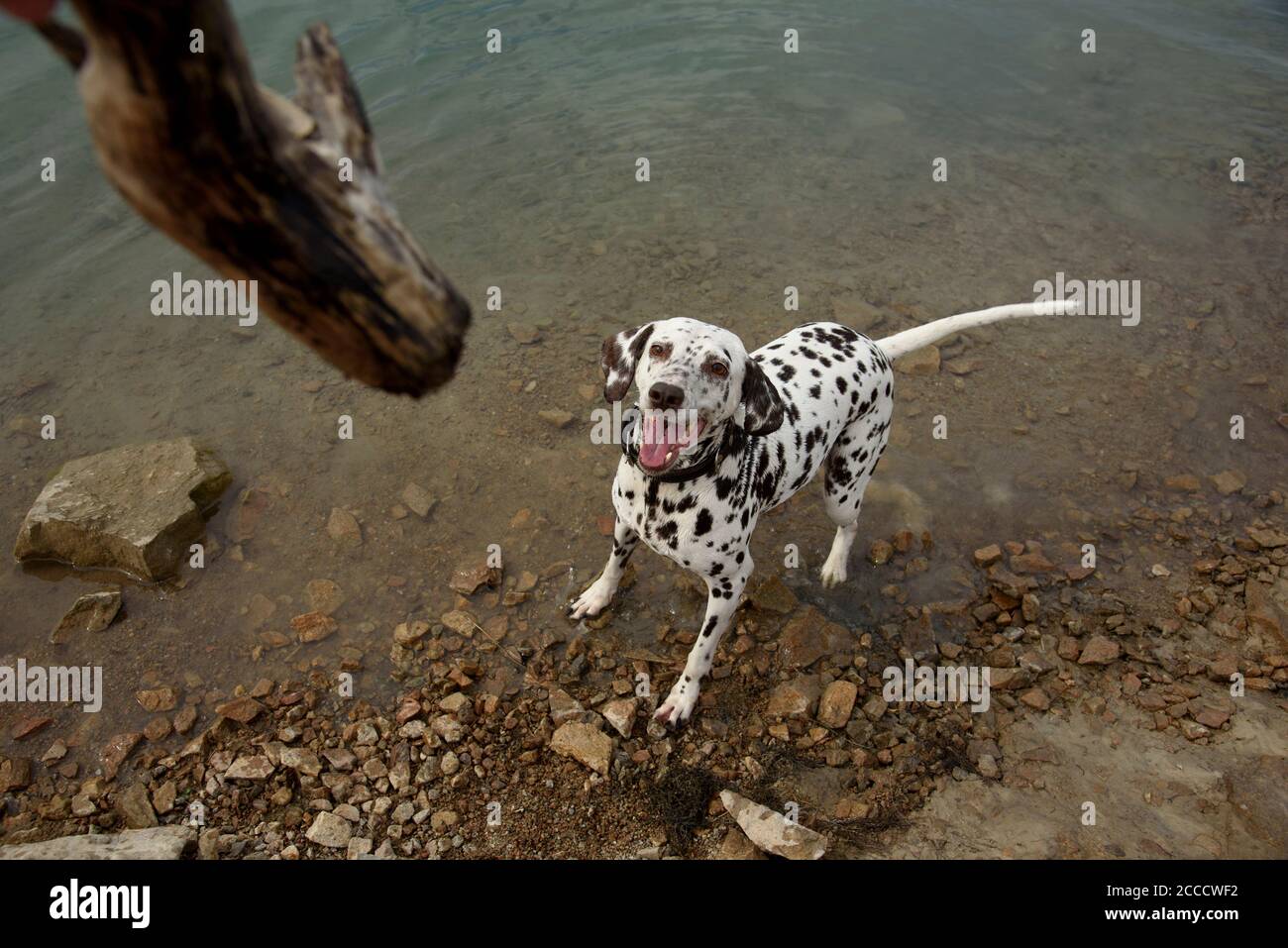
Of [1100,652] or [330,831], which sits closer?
[330,831]

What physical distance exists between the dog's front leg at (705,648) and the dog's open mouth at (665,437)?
2.87ft

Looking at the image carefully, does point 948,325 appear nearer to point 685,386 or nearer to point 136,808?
point 685,386

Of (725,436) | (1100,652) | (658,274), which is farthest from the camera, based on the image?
(658,274)

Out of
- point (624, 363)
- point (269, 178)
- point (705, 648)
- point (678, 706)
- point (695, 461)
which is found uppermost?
point (269, 178)

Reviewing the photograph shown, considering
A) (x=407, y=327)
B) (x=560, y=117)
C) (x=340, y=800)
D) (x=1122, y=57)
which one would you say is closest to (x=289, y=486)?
(x=340, y=800)

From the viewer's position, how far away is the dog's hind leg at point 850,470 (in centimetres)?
477

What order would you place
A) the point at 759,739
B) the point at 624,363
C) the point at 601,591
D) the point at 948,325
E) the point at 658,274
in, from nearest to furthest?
the point at 624,363
the point at 759,739
the point at 948,325
the point at 601,591
the point at 658,274

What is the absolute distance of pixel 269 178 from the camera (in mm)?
1588

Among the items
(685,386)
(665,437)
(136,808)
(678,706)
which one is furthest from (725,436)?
(136,808)

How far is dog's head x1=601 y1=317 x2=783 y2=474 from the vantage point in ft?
11.5

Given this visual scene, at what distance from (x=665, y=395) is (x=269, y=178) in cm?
204

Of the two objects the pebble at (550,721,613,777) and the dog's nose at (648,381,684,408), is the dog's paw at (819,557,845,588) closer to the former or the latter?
the pebble at (550,721,613,777)

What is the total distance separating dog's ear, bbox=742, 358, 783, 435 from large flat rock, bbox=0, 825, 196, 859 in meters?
3.26

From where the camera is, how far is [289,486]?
20.2 ft
